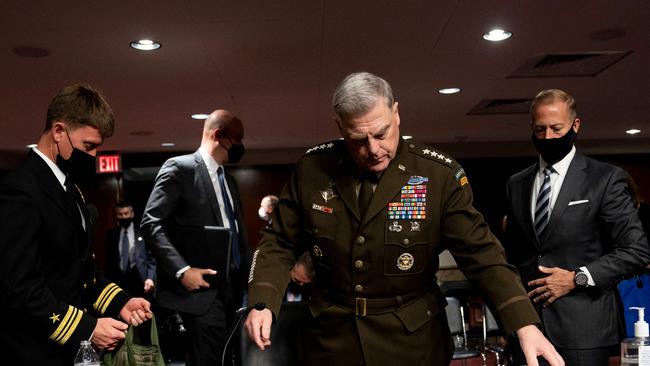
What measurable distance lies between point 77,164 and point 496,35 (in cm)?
404

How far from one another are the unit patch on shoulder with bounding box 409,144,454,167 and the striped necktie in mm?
810

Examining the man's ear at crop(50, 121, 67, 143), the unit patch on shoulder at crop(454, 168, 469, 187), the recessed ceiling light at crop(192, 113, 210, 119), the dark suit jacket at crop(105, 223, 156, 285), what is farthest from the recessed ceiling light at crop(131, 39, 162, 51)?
the unit patch on shoulder at crop(454, 168, 469, 187)

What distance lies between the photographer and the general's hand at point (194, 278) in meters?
3.25

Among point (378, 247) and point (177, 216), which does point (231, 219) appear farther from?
point (378, 247)

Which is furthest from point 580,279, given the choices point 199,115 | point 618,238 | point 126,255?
point 126,255

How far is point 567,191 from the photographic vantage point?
9.16 feet

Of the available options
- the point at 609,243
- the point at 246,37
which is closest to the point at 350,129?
the point at 609,243

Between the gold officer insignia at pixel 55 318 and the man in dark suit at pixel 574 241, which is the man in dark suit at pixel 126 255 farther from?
the man in dark suit at pixel 574 241

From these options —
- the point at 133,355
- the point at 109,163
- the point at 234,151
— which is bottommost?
the point at 133,355

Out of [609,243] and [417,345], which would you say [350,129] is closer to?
[417,345]

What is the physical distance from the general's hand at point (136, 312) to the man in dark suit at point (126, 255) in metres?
6.28

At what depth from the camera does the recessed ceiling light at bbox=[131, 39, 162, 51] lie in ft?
18.6

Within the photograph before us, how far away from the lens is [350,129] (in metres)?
2.05

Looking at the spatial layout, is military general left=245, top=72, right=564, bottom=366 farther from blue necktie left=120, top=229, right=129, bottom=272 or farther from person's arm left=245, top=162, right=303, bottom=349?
blue necktie left=120, top=229, right=129, bottom=272
